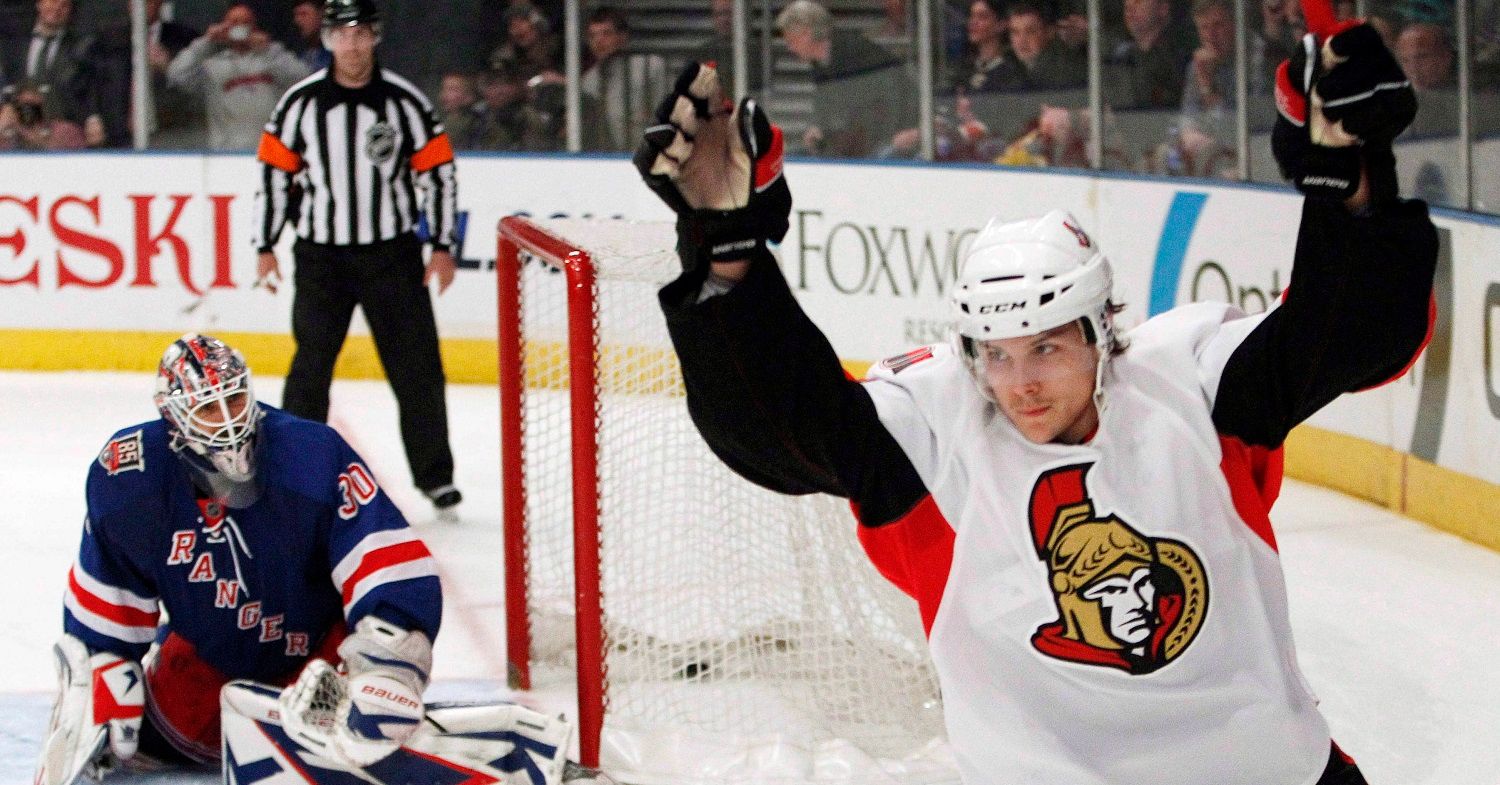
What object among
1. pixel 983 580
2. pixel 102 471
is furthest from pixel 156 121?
pixel 983 580

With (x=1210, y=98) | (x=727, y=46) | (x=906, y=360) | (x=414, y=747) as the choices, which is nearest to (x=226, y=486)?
(x=414, y=747)

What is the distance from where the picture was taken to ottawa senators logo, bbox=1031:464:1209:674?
169 centimetres

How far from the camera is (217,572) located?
310cm

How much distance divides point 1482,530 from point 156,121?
5055mm

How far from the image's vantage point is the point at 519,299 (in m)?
3.86

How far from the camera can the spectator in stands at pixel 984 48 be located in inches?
257

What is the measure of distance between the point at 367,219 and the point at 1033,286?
12.2 feet

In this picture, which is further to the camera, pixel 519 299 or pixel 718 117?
pixel 519 299

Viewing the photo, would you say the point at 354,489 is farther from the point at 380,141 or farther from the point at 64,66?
the point at 64,66

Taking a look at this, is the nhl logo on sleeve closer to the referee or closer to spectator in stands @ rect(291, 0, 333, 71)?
the referee

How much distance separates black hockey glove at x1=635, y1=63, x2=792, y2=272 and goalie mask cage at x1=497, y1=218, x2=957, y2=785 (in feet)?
5.64

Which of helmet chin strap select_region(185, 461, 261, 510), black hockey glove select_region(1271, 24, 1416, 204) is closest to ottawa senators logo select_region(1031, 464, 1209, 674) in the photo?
black hockey glove select_region(1271, 24, 1416, 204)

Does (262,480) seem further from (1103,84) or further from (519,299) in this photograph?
(1103,84)

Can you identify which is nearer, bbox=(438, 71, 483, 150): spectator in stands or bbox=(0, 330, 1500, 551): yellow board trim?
bbox=(0, 330, 1500, 551): yellow board trim
